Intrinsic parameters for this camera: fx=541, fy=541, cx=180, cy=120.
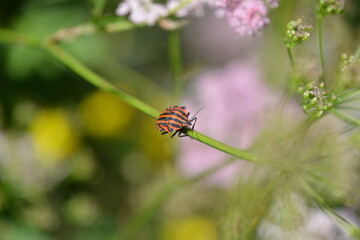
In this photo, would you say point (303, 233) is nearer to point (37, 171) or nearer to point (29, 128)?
point (37, 171)

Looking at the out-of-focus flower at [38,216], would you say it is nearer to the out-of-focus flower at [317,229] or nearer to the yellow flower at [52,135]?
the yellow flower at [52,135]

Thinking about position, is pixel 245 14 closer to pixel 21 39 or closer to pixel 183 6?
pixel 183 6

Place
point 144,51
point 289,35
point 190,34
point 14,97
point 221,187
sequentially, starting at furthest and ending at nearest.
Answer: point 190,34 < point 144,51 < point 14,97 < point 221,187 < point 289,35

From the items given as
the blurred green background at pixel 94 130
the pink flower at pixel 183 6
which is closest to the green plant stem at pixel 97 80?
the pink flower at pixel 183 6

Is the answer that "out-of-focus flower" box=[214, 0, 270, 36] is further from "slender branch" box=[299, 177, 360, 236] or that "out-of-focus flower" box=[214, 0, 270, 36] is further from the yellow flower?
the yellow flower

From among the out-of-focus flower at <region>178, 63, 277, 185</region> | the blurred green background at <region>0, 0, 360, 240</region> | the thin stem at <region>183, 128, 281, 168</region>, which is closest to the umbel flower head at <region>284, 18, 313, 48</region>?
the thin stem at <region>183, 128, 281, 168</region>

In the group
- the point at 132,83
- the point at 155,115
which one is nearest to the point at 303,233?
the point at 155,115
